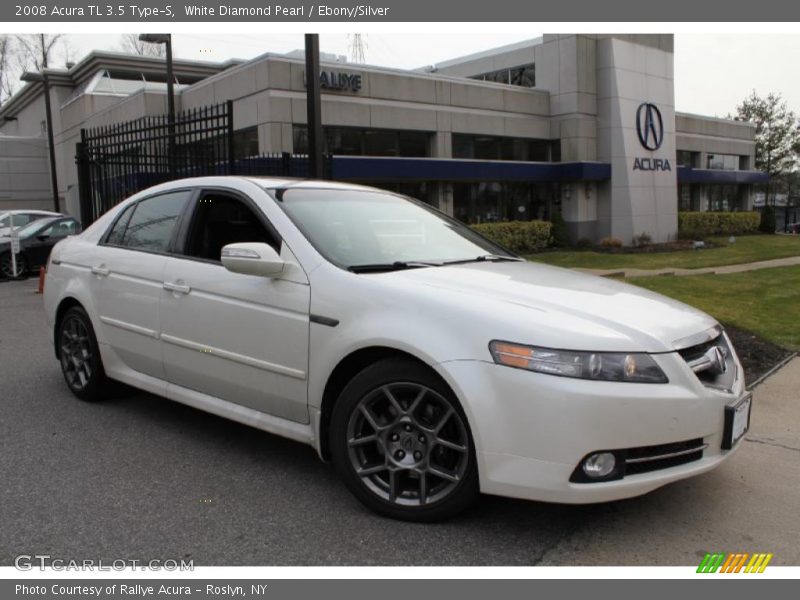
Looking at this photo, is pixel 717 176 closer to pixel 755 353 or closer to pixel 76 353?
pixel 755 353

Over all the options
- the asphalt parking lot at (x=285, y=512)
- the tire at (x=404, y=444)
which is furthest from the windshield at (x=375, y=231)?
the asphalt parking lot at (x=285, y=512)

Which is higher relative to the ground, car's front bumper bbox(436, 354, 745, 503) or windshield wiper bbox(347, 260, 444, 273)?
windshield wiper bbox(347, 260, 444, 273)

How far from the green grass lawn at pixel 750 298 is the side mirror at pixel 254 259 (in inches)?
221

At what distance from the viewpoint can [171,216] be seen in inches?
190

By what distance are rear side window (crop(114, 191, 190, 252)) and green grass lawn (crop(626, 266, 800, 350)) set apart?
5914 millimetres

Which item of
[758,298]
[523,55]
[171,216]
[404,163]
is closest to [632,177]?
[523,55]

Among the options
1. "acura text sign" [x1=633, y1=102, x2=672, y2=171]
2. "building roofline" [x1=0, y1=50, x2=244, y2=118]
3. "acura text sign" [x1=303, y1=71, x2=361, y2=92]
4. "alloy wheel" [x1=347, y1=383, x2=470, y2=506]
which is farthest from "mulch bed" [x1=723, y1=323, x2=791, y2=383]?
"building roofline" [x1=0, y1=50, x2=244, y2=118]

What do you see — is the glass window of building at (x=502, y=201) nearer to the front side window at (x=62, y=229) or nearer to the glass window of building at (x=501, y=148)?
the glass window of building at (x=501, y=148)

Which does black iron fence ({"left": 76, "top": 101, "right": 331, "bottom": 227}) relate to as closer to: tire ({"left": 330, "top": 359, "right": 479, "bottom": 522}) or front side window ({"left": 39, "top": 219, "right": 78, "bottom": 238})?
front side window ({"left": 39, "top": 219, "right": 78, "bottom": 238})

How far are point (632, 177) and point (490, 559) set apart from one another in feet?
85.0

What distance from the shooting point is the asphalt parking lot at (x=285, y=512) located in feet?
10.3

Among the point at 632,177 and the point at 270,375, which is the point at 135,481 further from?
the point at 632,177

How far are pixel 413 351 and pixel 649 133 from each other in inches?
1066

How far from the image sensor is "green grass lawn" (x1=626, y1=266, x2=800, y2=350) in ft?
25.7
